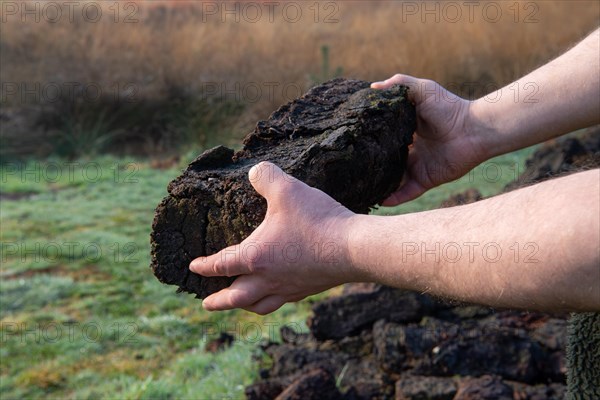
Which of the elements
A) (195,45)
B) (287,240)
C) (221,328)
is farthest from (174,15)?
(287,240)

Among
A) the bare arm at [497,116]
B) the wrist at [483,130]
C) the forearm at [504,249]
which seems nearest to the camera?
the forearm at [504,249]

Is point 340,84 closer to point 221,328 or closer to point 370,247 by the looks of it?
point 370,247

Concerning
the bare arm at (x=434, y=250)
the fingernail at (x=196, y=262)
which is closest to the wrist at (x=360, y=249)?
the bare arm at (x=434, y=250)

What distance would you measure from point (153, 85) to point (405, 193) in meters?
8.44

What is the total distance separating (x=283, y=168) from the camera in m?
1.68

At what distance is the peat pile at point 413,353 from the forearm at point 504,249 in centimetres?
107

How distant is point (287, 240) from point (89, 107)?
8938 mm

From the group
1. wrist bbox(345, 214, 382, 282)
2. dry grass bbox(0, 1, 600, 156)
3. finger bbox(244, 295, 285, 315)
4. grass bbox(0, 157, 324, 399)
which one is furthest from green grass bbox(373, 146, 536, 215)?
wrist bbox(345, 214, 382, 282)

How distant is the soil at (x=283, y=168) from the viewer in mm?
1667

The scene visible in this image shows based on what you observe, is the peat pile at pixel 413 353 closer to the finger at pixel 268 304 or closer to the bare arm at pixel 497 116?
the bare arm at pixel 497 116

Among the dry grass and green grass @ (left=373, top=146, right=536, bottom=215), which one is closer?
green grass @ (left=373, top=146, right=536, bottom=215)

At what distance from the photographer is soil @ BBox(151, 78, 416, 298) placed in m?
1.67

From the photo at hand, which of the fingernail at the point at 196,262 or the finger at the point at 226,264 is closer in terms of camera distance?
the finger at the point at 226,264

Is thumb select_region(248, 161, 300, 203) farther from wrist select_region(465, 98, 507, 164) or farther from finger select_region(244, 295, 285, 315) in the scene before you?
wrist select_region(465, 98, 507, 164)
